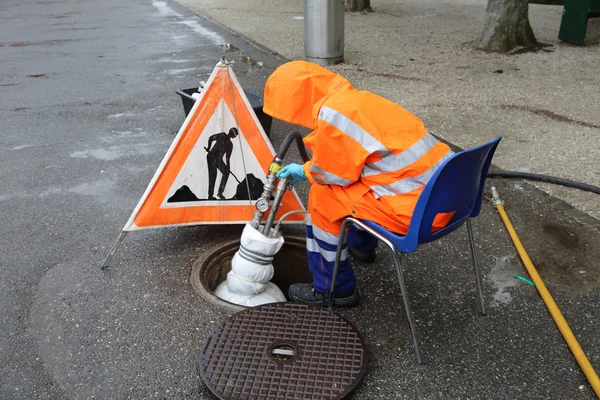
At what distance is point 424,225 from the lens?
233cm

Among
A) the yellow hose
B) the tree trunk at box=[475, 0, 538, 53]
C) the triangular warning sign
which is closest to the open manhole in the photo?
the triangular warning sign

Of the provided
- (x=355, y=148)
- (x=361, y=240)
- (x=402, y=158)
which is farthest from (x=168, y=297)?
(x=402, y=158)

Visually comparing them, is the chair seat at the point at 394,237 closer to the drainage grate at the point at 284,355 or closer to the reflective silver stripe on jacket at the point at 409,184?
the reflective silver stripe on jacket at the point at 409,184

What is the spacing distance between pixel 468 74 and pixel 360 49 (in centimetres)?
241

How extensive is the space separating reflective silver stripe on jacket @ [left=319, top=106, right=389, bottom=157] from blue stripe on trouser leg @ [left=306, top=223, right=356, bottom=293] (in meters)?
0.59

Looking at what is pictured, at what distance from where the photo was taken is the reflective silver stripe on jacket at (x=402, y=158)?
7.82ft

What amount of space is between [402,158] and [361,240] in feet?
2.98

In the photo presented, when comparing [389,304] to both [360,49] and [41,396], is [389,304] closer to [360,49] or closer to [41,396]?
[41,396]

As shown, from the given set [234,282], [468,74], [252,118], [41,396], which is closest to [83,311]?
[41,396]

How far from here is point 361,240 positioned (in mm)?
3188

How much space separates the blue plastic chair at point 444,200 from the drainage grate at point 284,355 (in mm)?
353

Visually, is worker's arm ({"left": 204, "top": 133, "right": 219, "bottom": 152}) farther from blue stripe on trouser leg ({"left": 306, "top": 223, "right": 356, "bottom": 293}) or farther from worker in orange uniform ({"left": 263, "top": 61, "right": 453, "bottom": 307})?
blue stripe on trouser leg ({"left": 306, "top": 223, "right": 356, "bottom": 293})

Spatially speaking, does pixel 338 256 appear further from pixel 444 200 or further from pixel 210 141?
pixel 210 141

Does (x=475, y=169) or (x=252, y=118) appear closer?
(x=475, y=169)
